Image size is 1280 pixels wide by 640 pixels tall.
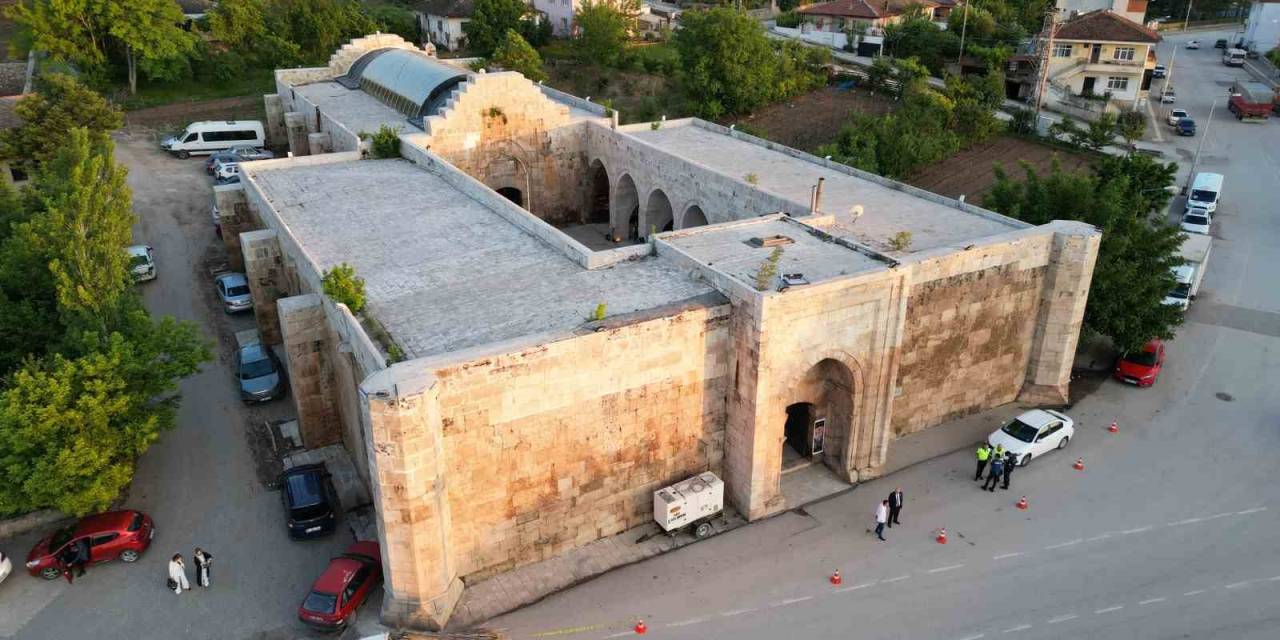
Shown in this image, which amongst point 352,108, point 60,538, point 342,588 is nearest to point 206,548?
point 60,538

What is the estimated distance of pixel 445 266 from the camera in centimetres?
2252

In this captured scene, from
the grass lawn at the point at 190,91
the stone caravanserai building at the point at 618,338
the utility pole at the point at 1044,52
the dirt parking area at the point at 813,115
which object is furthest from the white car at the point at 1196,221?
the grass lawn at the point at 190,91

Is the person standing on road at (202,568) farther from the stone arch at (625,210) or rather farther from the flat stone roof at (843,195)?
the stone arch at (625,210)

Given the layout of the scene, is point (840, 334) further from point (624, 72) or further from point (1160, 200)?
point (624, 72)

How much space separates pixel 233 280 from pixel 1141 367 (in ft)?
102

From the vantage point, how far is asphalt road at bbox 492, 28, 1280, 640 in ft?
55.5

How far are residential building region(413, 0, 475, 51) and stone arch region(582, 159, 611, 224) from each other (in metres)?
33.8

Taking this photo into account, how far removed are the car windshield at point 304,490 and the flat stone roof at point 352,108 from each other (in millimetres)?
19267

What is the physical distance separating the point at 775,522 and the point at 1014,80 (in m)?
50.9

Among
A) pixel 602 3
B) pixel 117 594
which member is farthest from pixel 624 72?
pixel 117 594

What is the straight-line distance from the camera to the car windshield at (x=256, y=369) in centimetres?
2511

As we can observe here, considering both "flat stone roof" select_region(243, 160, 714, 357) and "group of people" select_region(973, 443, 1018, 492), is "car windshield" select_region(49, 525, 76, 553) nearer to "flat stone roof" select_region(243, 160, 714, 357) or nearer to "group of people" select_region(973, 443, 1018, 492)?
"flat stone roof" select_region(243, 160, 714, 357)

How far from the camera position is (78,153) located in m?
28.3

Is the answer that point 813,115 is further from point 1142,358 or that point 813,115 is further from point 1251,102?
point 1251,102
